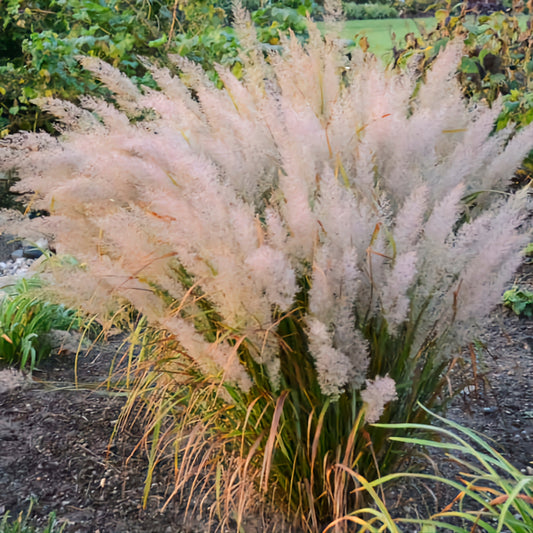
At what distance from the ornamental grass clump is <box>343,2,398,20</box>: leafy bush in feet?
14.6

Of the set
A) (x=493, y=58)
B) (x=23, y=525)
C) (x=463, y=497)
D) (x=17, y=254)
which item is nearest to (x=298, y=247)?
(x=463, y=497)

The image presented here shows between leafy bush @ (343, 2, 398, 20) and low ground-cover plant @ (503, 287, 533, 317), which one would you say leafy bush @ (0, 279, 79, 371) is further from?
leafy bush @ (343, 2, 398, 20)

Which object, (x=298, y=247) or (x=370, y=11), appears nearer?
(x=298, y=247)

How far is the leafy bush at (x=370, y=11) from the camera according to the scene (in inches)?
220

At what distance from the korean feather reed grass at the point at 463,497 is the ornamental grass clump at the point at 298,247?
63mm

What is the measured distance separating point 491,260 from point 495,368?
1267 millimetres

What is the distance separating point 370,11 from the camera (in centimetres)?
586

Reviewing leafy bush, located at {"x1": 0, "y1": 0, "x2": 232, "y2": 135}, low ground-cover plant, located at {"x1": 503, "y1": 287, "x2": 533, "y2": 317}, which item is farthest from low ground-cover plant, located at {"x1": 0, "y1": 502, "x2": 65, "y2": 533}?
leafy bush, located at {"x1": 0, "y1": 0, "x2": 232, "y2": 135}

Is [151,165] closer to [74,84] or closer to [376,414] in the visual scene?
[376,414]

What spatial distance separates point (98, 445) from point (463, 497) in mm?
1103

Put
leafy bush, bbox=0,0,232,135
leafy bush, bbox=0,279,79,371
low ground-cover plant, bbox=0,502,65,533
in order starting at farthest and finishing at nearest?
leafy bush, bbox=0,0,232,135, leafy bush, bbox=0,279,79,371, low ground-cover plant, bbox=0,502,65,533

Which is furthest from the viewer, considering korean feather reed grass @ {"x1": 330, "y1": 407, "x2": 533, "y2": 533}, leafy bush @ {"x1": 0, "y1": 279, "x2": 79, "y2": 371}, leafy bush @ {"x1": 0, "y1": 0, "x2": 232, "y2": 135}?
leafy bush @ {"x1": 0, "y1": 0, "x2": 232, "y2": 135}

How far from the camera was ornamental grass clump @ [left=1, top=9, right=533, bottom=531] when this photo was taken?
108cm

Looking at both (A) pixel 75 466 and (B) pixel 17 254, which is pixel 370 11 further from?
(A) pixel 75 466
